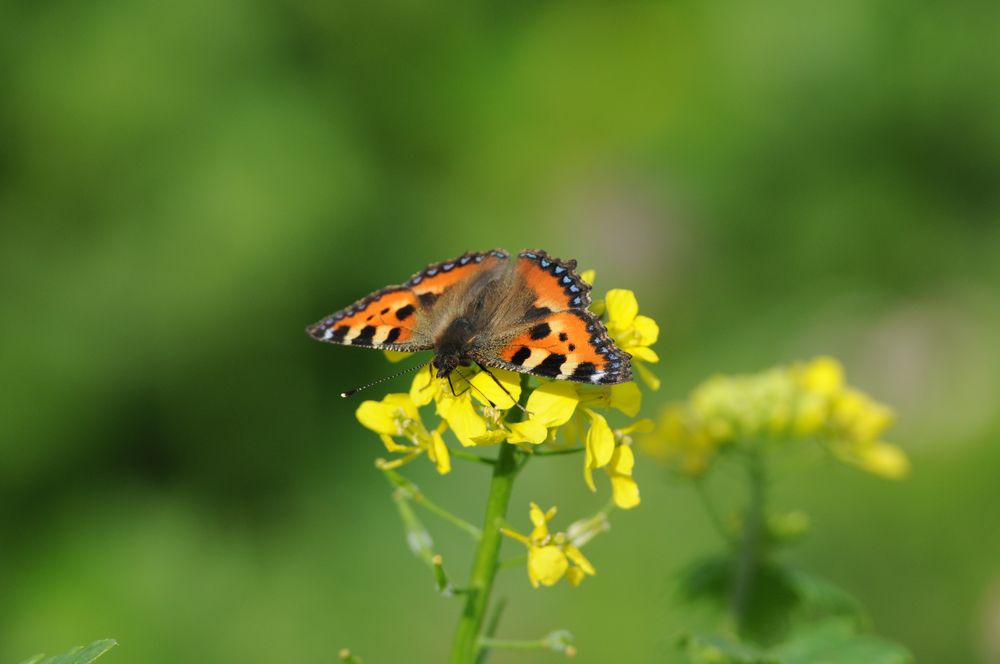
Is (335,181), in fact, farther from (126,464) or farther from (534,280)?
(534,280)

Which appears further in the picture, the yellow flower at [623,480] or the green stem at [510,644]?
the yellow flower at [623,480]

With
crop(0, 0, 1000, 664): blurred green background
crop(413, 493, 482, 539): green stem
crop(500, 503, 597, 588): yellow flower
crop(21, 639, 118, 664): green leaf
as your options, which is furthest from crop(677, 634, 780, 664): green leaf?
crop(0, 0, 1000, 664): blurred green background

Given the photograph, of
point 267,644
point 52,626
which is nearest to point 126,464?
Answer: point 52,626

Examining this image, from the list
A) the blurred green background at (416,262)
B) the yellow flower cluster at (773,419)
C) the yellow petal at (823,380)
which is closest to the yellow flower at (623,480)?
the yellow flower cluster at (773,419)

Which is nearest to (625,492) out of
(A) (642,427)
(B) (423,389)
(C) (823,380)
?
(A) (642,427)

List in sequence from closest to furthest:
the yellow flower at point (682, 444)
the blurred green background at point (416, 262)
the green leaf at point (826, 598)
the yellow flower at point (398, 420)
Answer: the yellow flower at point (398, 420)
the green leaf at point (826, 598)
the yellow flower at point (682, 444)
the blurred green background at point (416, 262)

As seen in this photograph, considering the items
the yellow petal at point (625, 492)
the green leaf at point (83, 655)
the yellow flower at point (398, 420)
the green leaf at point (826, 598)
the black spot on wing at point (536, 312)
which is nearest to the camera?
the green leaf at point (83, 655)

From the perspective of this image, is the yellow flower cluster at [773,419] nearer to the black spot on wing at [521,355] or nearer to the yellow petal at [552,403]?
the black spot on wing at [521,355]
